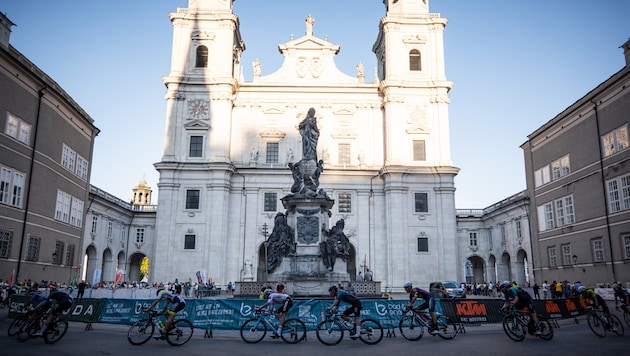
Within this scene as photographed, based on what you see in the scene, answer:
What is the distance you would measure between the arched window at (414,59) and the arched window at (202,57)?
66.1ft

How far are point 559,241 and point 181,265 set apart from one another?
101 feet

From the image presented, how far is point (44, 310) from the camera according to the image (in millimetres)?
12977

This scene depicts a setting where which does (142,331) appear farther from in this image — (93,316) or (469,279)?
(469,279)

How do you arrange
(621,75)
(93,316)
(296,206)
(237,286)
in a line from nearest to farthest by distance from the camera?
(93,316), (296,206), (237,286), (621,75)

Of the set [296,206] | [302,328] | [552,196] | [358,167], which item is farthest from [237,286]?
[552,196]

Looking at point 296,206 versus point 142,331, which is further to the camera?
point 296,206

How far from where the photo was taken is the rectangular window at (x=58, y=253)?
34.0 m

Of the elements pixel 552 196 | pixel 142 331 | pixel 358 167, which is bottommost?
pixel 142 331

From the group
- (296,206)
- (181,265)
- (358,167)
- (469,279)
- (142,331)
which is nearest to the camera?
(142,331)

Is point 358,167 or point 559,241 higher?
point 358,167

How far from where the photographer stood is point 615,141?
104 ft

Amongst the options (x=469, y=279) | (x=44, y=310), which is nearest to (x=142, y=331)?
(x=44, y=310)

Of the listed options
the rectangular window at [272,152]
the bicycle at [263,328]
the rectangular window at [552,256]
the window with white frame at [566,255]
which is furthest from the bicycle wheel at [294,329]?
the rectangular window at [272,152]

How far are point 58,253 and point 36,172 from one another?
6530 mm
